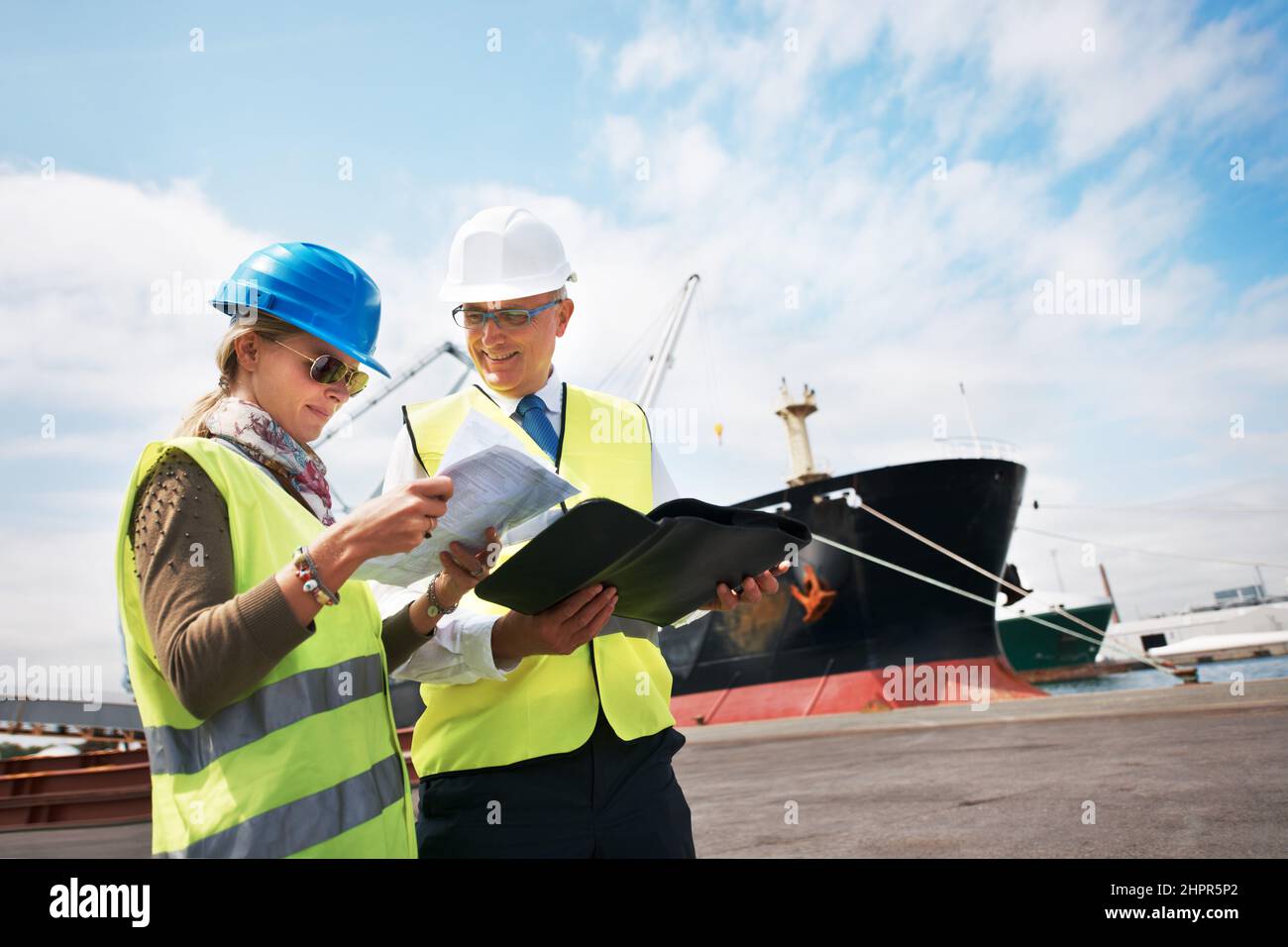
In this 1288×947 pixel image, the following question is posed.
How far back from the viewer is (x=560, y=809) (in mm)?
1660

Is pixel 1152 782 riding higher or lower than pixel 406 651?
lower

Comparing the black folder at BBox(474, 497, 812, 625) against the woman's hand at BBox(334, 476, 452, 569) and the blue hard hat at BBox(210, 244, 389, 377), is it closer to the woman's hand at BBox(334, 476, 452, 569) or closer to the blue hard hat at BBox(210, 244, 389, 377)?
the woman's hand at BBox(334, 476, 452, 569)

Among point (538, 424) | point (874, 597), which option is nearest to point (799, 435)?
point (874, 597)

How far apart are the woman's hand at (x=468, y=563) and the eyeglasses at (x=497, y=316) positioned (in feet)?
2.25

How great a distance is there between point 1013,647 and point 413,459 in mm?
40637

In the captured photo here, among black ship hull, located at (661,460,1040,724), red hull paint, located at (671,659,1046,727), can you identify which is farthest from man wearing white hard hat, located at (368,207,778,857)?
red hull paint, located at (671,659,1046,727)

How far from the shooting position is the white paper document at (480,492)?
4.13ft

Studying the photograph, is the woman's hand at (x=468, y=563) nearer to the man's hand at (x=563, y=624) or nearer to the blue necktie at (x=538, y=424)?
the man's hand at (x=563, y=624)

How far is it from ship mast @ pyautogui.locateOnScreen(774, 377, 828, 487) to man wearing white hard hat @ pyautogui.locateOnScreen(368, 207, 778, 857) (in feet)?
62.3

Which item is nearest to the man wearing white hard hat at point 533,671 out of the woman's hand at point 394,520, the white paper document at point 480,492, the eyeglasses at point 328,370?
the white paper document at point 480,492

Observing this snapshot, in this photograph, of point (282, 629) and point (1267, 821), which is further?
point (1267, 821)
